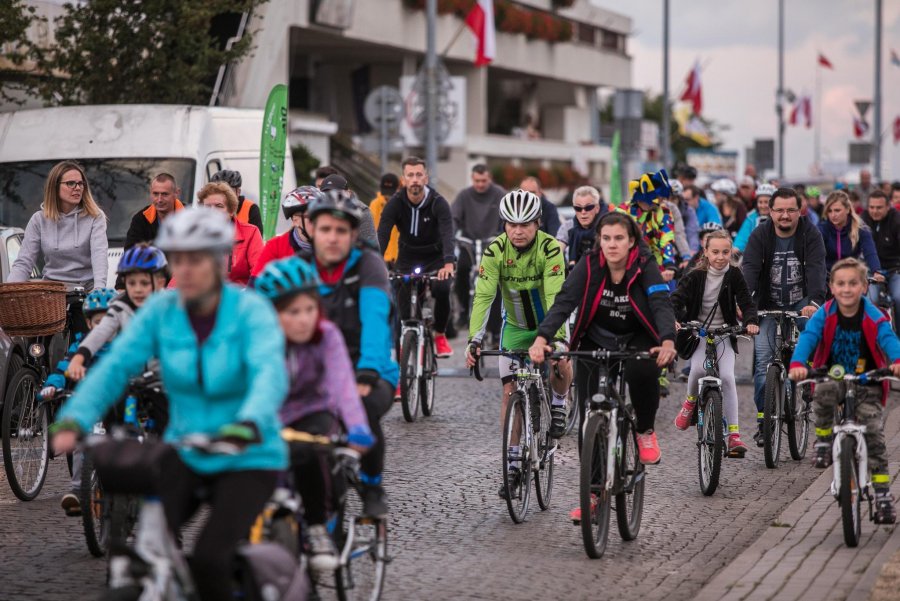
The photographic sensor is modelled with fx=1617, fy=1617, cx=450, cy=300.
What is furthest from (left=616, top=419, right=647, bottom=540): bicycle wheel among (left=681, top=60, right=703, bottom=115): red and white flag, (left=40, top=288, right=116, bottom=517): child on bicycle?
(left=681, top=60, right=703, bottom=115): red and white flag

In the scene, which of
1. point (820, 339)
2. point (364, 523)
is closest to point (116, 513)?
point (364, 523)

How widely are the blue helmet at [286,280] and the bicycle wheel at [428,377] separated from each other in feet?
24.9

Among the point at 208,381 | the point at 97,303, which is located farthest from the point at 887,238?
the point at 208,381

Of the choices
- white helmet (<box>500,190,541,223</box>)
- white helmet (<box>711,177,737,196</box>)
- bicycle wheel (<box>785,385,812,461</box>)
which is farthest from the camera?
white helmet (<box>711,177,737,196</box>)

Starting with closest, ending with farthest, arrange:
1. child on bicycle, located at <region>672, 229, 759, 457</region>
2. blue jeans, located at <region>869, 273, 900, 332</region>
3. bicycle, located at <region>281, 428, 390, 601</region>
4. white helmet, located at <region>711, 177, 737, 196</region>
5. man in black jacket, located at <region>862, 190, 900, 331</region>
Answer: bicycle, located at <region>281, 428, 390, 601</region> → child on bicycle, located at <region>672, 229, 759, 457</region> → blue jeans, located at <region>869, 273, 900, 332</region> → man in black jacket, located at <region>862, 190, 900, 331</region> → white helmet, located at <region>711, 177, 737, 196</region>

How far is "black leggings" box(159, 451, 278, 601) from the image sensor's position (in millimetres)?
5090

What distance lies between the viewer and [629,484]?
8547 mm

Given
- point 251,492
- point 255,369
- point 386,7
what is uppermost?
point 386,7

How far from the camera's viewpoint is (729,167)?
80.2 meters

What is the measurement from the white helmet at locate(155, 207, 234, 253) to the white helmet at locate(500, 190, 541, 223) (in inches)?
187

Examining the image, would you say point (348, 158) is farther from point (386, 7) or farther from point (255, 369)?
point (255, 369)

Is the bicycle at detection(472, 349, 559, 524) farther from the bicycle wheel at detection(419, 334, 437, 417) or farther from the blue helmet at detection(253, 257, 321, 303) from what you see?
the bicycle wheel at detection(419, 334, 437, 417)

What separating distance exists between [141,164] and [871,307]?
845 cm

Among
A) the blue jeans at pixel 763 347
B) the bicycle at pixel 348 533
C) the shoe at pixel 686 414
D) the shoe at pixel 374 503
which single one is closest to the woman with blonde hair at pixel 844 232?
the blue jeans at pixel 763 347
